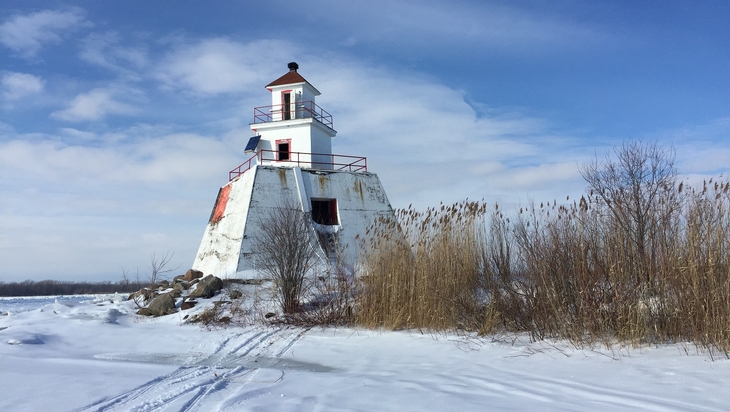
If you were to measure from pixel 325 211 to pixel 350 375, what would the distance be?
44.3 feet

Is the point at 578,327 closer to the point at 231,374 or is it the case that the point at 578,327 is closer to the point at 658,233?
the point at 658,233

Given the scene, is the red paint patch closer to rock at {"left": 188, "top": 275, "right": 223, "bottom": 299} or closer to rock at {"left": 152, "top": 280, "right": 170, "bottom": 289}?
rock at {"left": 152, "top": 280, "right": 170, "bottom": 289}

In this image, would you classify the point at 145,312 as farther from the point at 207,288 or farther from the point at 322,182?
the point at 322,182

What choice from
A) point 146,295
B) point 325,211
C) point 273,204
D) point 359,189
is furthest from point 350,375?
point 359,189

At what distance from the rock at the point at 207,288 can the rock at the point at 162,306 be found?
59 cm

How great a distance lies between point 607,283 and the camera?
6562mm

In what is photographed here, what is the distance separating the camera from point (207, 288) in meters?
13.3

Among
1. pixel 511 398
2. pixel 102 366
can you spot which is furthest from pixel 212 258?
pixel 511 398

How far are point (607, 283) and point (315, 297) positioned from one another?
615cm

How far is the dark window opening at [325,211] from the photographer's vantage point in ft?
61.5

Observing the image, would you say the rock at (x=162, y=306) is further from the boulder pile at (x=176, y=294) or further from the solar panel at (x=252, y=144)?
the solar panel at (x=252, y=144)

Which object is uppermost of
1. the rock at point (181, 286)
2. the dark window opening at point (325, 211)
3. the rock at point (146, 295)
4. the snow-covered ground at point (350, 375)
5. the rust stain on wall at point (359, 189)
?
the rust stain on wall at point (359, 189)

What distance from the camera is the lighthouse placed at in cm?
1711

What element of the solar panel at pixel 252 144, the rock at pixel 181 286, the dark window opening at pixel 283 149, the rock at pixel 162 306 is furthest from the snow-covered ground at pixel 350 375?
the dark window opening at pixel 283 149
